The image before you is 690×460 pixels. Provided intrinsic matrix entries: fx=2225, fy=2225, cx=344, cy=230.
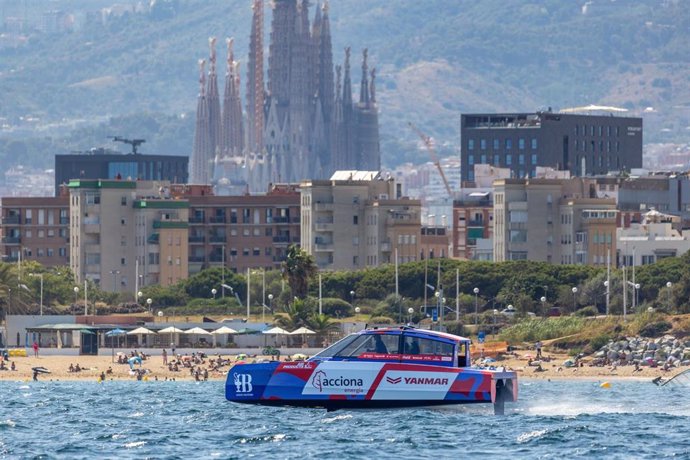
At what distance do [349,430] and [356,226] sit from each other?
12462 centimetres

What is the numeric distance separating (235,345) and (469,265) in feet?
105

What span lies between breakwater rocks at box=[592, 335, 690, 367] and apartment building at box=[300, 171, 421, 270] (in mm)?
66107

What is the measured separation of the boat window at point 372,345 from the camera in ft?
241

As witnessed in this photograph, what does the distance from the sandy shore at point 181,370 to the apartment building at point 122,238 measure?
62.5m

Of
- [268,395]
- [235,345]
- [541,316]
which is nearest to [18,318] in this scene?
[235,345]

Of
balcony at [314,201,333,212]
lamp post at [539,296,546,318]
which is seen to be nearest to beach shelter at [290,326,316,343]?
lamp post at [539,296,546,318]

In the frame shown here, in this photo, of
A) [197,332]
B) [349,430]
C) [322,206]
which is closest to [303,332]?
→ [197,332]

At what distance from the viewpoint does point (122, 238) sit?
194125mm

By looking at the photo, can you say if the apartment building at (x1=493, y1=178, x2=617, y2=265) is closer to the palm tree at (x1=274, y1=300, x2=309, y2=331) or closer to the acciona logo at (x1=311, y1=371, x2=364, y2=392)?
the palm tree at (x1=274, y1=300, x2=309, y2=331)

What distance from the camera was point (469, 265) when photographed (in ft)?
545

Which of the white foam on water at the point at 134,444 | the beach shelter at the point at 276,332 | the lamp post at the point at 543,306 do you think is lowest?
the white foam on water at the point at 134,444

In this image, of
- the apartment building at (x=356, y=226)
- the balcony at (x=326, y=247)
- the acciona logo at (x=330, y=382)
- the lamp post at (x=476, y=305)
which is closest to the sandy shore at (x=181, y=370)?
the lamp post at (x=476, y=305)

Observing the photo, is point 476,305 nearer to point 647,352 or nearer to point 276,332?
point 276,332

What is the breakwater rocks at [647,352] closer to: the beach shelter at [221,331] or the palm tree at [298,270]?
the beach shelter at [221,331]
